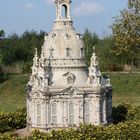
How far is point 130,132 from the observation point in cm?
4341

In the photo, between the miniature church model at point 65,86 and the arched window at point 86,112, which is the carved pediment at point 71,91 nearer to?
the miniature church model at point 65,86

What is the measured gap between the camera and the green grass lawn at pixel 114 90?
80.6m

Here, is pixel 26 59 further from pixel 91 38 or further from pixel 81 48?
pixel 81 48

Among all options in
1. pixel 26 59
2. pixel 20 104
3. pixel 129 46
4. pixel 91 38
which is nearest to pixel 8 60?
pixel 26 59

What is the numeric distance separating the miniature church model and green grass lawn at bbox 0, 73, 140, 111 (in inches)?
1116

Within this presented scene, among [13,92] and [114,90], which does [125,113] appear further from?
[13,92]

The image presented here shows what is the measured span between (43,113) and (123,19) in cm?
1649

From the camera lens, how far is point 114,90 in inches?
3310

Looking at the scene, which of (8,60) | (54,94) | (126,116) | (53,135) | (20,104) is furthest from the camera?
(8,60)

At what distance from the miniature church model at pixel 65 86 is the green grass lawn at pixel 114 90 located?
2835cm

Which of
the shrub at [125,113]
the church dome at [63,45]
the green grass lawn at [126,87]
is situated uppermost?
the church dome at [63,45]

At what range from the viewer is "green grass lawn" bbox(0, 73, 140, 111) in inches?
3174

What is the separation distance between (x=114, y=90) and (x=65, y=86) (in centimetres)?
3605

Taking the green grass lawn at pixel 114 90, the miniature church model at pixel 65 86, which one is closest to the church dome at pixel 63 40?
the miniature church model at pixel 65 86
